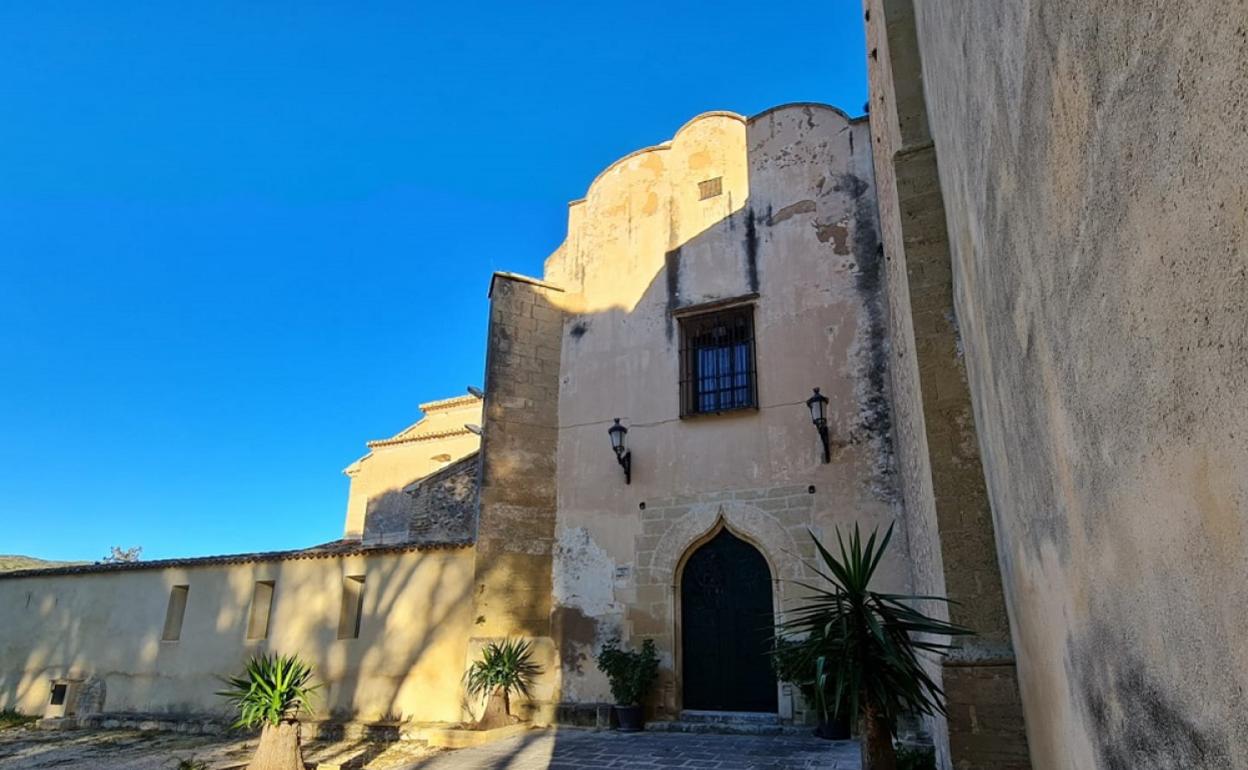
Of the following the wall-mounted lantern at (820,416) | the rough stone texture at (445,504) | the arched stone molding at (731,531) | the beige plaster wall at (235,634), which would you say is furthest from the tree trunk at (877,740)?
the rough stone texture at (445,504)

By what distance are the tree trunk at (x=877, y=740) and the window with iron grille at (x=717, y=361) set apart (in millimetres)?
6245

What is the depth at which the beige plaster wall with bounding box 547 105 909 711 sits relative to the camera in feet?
29.6

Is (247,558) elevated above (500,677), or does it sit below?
above

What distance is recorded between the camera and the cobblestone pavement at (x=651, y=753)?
6402 millimetres

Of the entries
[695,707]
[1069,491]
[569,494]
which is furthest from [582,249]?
[1069,491]

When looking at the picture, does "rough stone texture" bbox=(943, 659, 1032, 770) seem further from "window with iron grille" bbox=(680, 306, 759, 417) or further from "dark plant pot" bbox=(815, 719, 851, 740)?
"window with iron grille" bbox=(680, 306, 759, 417)

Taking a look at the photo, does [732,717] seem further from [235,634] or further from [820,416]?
[235,634]

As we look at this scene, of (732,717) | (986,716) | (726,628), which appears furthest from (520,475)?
(986,716)

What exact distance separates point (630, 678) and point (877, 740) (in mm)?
5487

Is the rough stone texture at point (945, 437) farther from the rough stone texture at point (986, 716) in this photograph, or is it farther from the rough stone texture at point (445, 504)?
the rough stone texture at point (445, 504)

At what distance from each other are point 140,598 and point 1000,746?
14.2 m

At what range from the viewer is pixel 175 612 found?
12.5m

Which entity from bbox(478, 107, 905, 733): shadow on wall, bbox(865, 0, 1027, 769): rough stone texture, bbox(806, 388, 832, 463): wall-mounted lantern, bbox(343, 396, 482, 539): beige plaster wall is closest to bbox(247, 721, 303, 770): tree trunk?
bbox(478, 107, 905, 733): shadow on wall

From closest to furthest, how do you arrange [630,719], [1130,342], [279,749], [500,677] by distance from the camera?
[1130,342]
[279,749]
[630,719]
[500,677]
